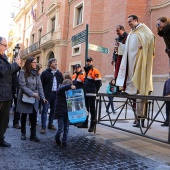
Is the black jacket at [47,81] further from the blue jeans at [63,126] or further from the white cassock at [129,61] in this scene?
the white cassock at [129,61]

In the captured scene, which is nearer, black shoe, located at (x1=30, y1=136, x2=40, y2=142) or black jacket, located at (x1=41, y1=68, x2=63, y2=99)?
black shoe, located at (x1=30, y1=136, x2=40, y2=142)

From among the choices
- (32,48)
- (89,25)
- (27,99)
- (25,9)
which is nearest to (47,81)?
(27,99)

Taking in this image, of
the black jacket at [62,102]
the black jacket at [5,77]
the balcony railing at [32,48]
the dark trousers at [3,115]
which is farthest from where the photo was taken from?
the balcony railing at [32,48]

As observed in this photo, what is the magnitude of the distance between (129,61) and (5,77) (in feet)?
8.01

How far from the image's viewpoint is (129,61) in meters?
4.82

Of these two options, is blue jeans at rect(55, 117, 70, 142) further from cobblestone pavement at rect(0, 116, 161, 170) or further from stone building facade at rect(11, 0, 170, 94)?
stone building facade at rect(11, 0, 170, 94)

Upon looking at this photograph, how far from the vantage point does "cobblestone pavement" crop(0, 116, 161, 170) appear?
132 inches

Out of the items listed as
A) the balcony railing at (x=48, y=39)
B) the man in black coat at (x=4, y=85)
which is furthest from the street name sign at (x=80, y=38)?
the balcony railing at (x=48, y=39)

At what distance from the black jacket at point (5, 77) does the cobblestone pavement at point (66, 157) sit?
3.08 ft

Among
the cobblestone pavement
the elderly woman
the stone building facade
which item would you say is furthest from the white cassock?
the stone building facade

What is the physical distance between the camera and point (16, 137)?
16.6 ft

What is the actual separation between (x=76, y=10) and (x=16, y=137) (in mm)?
16510

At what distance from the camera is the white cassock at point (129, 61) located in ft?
15.6

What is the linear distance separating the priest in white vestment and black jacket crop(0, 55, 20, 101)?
212 cm
